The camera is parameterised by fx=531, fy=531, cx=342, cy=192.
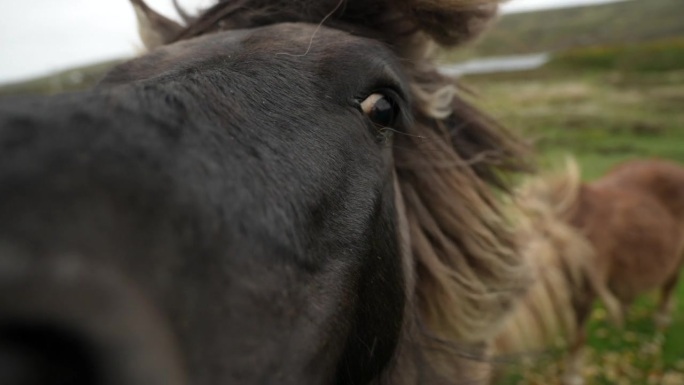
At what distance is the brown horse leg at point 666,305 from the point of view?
20.4 ft

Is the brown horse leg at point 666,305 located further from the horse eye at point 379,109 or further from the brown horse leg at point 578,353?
the horse eye at point 379,109

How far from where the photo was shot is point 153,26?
2697mm

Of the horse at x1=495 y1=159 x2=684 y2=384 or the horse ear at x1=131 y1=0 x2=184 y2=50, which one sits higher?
the horse ear at x1=131 y1=0 x2=184 y2=50

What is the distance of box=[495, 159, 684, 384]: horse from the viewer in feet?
12.8

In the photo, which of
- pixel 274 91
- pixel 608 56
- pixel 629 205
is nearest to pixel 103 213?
pixel 274 91

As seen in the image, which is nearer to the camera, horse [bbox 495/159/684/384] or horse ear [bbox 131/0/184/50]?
horse ear [bbox 131/0/184/50]

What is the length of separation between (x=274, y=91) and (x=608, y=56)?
43305 millimetres

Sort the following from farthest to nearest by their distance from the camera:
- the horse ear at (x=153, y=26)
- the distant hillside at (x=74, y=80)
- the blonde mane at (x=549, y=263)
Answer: the blonde mane at (x=549, y=263)
the horse ear at (x=153, y=26)
the distant hillside at (x=74, y=80)

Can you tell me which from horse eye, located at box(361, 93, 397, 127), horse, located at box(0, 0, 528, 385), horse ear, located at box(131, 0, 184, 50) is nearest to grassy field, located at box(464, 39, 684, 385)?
horse, located at box(0, 0, 528, 385)

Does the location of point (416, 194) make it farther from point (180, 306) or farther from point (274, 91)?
point (180, 306)

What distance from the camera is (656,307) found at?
6613 mm

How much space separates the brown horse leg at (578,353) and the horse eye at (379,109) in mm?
4050

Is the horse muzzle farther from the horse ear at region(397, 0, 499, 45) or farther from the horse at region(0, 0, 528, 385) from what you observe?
the horse ear at region(397, 0, 499, 45)

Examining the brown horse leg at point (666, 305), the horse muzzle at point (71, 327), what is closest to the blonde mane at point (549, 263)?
the brown horse leg at point (666, 305)
